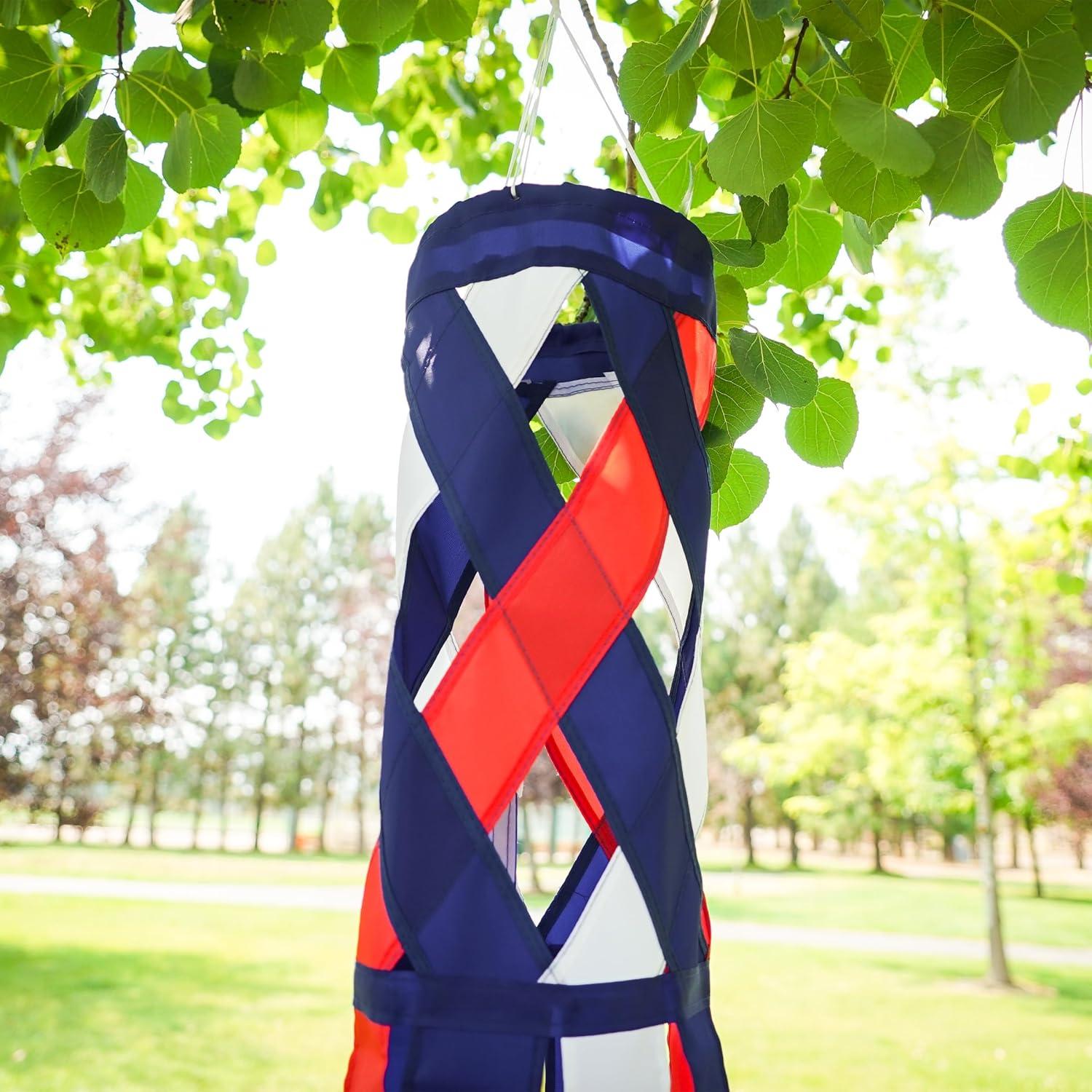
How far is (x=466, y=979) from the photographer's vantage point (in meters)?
0.57

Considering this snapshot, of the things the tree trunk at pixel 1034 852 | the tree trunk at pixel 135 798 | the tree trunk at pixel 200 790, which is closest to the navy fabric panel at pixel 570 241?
the tree trunk at pixel 1034 852

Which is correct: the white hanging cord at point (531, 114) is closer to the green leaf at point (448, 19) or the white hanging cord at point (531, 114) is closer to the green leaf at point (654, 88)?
the green leaf at point (654, 88)

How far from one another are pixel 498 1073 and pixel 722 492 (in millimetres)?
667

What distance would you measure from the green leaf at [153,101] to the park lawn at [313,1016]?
675 centimetres

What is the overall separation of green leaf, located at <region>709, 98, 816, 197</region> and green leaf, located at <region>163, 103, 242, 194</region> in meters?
0.46

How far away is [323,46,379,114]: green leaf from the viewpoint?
120cm

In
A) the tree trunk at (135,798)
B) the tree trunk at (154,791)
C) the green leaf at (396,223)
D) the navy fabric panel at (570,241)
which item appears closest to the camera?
the navy fabric panel at (570,241)

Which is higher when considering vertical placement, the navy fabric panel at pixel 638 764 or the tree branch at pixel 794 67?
the tree branch at pixel 794 67

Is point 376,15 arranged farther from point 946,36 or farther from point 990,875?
point 990,875

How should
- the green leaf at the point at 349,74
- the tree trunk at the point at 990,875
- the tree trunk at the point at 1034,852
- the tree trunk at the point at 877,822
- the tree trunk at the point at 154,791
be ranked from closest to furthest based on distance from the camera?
the green leaf at the point at 349,74 < the tree trunk at the point at 990,875 < the tree trunk at the point at 1034,852 < the tree trunk at the point at 877,822 < the tree trunk at the point at 154,791

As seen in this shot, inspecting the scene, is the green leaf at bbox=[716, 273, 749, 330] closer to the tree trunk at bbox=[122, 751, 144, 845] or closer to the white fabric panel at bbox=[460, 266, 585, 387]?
the white fabric panel at bbox=[460, 266, 585, 387]

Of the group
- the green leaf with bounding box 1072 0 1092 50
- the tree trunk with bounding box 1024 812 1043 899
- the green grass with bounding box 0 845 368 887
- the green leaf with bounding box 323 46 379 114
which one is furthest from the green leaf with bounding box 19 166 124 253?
the tree trunk with bounding box 1024 812 1043 899

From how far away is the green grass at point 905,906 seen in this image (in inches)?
579

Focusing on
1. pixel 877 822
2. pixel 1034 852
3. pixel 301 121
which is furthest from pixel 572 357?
pixel 877 822
